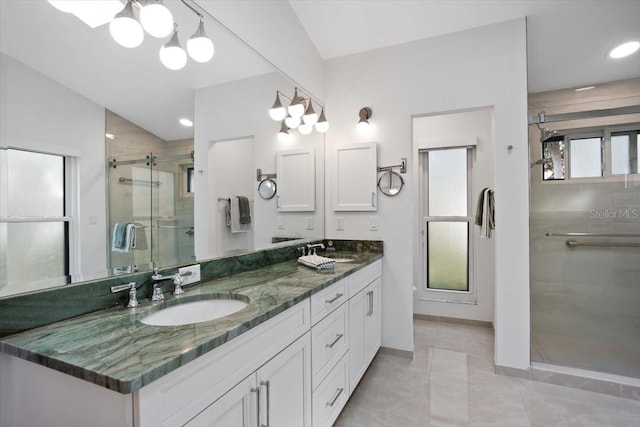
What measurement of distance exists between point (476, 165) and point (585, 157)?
922mm

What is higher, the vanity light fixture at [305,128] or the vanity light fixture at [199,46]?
the vanity light fixture at [199,46]

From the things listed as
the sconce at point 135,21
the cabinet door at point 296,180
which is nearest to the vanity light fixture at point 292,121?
the cabinet door at point 296,180

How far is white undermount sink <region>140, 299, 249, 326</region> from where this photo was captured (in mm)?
1164

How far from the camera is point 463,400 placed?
79.4 inches

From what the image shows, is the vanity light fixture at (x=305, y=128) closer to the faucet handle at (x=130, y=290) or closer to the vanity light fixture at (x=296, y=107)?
the vanity light fixture at (x=296, y=107)

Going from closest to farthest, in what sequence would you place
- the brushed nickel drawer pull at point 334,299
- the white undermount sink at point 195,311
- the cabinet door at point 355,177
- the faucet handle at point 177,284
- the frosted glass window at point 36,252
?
the frosted glass window at point 36,252, the white undermount sink at point 195,311, the faucet handle at point 177,284, the brushed nickel drawer pull at point 334,299, the cabinet door at point 355,177

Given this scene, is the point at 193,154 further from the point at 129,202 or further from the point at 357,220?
the point at 357,220

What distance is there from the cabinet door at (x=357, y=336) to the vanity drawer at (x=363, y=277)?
4 centimetres

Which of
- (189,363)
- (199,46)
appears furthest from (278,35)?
(189,363)

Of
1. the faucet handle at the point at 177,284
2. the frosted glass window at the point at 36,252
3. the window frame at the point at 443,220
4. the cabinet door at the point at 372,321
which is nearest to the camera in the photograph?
the frosted glass window at the point at 36,252

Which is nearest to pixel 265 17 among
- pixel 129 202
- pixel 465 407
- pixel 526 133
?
pixel 129 202

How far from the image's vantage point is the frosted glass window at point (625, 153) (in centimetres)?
236

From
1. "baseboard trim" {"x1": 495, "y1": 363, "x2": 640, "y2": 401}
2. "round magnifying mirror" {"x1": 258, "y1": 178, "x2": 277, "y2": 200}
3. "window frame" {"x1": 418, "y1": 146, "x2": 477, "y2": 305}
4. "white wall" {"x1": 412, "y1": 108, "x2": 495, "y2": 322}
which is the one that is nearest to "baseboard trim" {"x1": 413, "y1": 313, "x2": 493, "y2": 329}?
"white wall" {"x1": 412, "y1": 108, "x2": 495, "y2": 322}

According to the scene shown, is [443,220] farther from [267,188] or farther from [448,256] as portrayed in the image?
[267,188]
